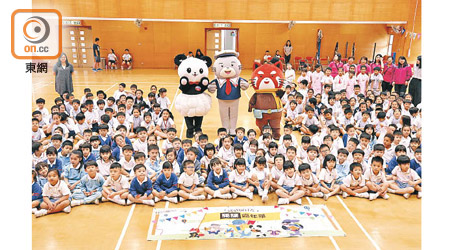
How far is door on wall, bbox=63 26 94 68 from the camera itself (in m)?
18.9

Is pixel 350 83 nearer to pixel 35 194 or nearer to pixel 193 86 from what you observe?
pixel 193 86

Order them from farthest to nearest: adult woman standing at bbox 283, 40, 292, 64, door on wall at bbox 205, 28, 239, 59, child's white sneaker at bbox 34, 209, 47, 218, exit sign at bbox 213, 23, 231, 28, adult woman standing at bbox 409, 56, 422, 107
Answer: door on wall at bbox 205, 28, 239, 59 < adult woman standing at bbox 283, 40, 292, 64 < exit sign at bbox 213, 23, 231, 28 < adult woman standing at bbox 409, 56, 422, 107 < child's white sneaker at bbox 34, 209, 47, 218

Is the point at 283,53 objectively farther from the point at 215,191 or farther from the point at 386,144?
the point at 215,191

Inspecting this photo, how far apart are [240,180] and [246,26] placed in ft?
49.1

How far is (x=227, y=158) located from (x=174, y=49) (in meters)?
14.5

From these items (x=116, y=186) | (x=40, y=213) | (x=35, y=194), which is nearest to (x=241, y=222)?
(x=116, y=186)

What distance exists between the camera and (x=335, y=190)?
5.43 m

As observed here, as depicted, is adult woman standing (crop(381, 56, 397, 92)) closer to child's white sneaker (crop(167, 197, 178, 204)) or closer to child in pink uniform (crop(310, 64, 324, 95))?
child in pink uniform (crop(310, 64, 324, 95))

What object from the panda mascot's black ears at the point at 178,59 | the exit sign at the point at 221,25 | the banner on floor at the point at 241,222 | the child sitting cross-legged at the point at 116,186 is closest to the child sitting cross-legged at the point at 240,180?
the banner on floor at the point at 241,222

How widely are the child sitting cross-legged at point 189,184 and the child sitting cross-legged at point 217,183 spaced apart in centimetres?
14

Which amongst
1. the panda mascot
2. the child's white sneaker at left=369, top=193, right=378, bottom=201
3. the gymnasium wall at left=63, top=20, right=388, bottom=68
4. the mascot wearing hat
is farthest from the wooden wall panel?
the child's white sneaker at left=369, top=193, right=378, bottom=201

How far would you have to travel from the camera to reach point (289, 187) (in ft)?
17.7

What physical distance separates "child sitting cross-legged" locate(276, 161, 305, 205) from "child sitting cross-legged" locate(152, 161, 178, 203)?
5.11 feet

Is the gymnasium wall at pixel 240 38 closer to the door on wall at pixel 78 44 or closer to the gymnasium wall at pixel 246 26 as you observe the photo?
the gymnasium wall at pixel 246 26
